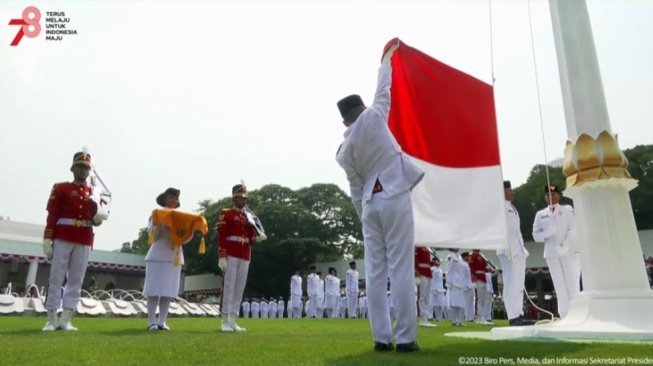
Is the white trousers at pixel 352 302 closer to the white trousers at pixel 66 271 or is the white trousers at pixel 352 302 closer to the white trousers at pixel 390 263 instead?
the white trousers at pixel 66 271

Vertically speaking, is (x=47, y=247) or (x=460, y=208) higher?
(x=460, y=208)

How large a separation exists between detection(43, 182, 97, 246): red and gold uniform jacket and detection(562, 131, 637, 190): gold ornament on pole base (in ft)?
22.7

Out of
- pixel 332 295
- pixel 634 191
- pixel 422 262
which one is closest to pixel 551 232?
pixel 422 262

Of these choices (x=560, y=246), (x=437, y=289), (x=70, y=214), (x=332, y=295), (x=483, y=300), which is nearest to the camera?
(x=70, y=214)

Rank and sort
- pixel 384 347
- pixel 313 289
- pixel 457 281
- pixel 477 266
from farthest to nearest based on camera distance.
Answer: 1. pixel 313 289
2. pixel 477 266
3. pixel 457 281
4. pixel 384 347

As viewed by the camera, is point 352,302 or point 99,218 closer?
point 99,218

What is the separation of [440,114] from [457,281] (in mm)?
10667

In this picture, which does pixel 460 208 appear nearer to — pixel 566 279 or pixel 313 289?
pixel 566 279

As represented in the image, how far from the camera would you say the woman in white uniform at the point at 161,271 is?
846cm

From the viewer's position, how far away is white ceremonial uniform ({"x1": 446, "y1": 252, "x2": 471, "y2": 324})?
14625 mm

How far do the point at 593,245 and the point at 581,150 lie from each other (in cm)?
113

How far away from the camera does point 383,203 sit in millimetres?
4383

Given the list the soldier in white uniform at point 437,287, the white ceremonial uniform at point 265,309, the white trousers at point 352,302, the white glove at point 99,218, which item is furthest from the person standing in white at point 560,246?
the white ceremonial uniform at point 265,309

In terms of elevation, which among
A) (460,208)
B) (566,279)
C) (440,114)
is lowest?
(566,279)
